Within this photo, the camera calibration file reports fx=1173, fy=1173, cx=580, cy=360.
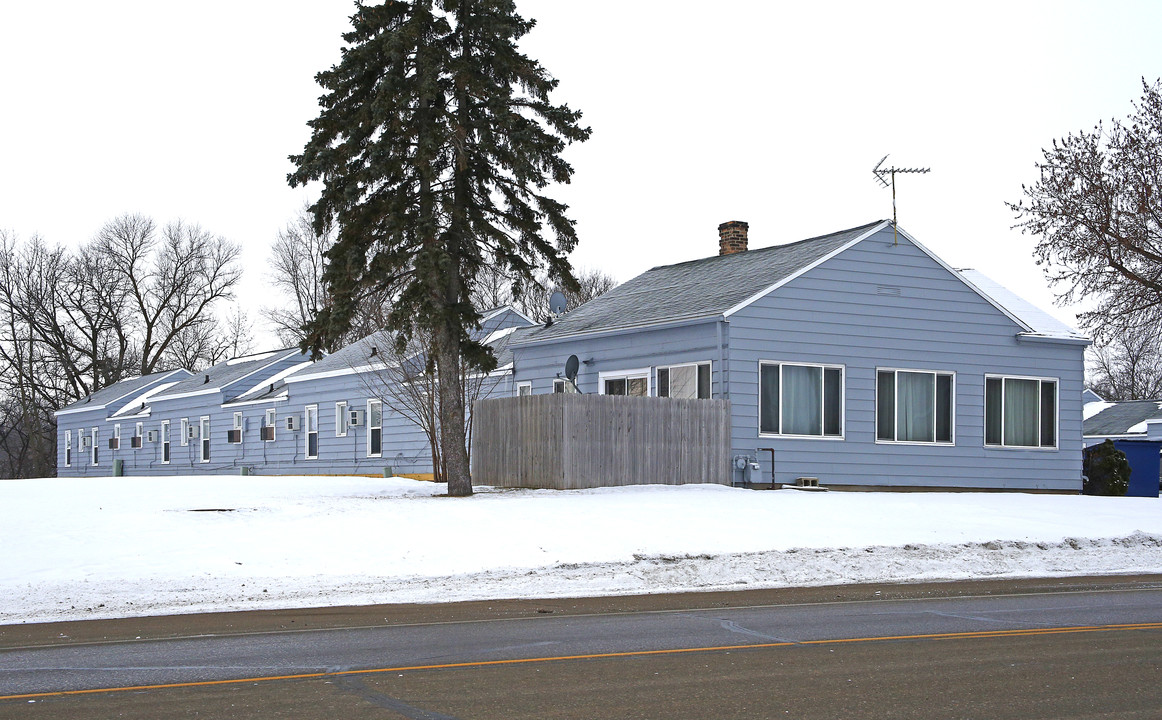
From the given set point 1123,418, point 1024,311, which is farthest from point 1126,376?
point 1024,311

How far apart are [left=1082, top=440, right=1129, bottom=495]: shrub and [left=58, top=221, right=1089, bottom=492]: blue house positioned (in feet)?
3.33

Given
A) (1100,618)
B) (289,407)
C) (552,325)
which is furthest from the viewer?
(289,407)

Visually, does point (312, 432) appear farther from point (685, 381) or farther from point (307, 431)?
point (685, 381)

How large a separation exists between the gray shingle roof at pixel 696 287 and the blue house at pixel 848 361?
0.07 meters

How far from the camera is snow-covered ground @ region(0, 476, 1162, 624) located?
548 inches

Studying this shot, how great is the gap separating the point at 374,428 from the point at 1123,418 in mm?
35490

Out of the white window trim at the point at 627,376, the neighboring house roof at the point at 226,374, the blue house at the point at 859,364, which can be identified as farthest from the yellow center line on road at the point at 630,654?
the neighboring house roof at the point at 226,374

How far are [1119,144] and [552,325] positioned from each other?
1569 cm

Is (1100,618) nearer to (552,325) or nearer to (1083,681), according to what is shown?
(1083,681)

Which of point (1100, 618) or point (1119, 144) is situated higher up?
point (1119, 144)

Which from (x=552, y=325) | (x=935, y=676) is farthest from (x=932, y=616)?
(x=552, y=325)

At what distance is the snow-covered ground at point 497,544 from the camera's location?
13930mm

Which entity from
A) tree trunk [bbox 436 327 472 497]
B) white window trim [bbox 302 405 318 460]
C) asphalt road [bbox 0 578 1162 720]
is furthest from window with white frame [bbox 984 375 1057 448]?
white window trim [bbox 302 405 318 460]

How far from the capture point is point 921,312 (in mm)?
25984
